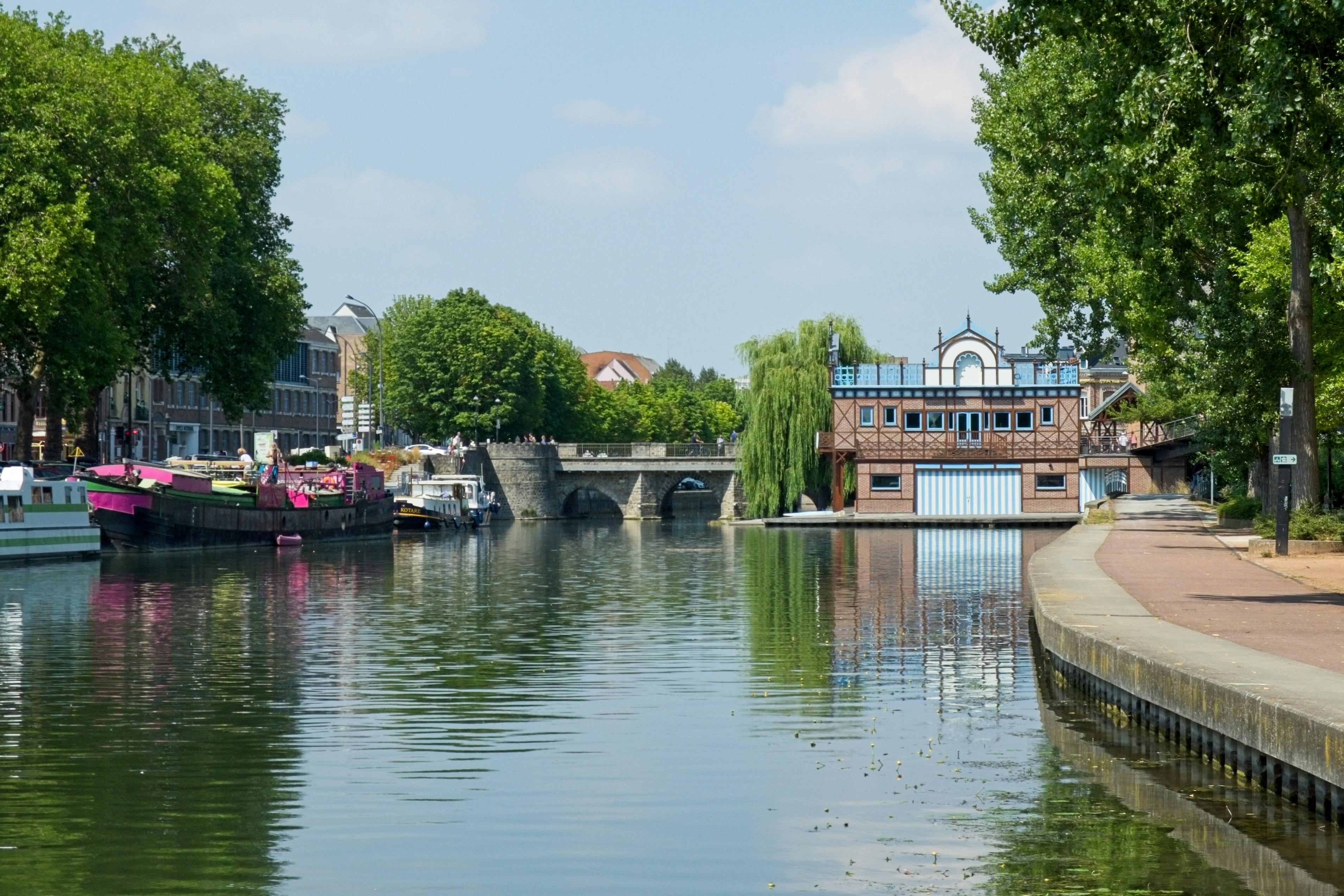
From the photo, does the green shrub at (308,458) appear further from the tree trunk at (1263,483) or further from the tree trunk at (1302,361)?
the tree trunk at (1302,361)

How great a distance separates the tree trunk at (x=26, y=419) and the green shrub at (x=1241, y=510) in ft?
117

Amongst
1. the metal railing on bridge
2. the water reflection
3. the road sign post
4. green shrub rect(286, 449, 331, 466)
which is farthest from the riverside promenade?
the metal railing on bridge

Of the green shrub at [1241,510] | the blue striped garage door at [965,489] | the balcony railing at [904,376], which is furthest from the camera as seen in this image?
the blue striped garage door at [965,489]

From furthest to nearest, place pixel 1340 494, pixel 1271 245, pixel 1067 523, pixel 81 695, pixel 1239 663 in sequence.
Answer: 1. pixel 1067 523
2. pixel 1340 494
3. pixel 1271 245
4. pixel 81 695
5. pixel 1239 663

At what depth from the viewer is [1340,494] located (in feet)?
174

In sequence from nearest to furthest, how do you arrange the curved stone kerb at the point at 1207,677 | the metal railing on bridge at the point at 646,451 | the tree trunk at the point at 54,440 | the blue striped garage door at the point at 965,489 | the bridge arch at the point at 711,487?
the curved stone kerb at the point at 1207,677, the tree trunk at the point at 54,440, the blue striped garage door at the point at 965,489, the bridge arch at the point at 711,487, the metal railing on bridge at the point at 646,451

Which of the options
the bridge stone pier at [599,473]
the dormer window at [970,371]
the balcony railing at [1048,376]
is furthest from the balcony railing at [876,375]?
the bridge stone pier at [599,473]

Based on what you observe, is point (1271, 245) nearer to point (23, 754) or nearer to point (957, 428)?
point (23, 754)

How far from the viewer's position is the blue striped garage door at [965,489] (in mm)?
92250

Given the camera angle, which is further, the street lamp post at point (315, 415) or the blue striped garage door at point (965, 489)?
the street lamp post at point (315, 415)

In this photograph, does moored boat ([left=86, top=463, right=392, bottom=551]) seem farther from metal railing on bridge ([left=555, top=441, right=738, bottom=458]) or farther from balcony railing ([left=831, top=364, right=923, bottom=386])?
metal railing on bridge ([left=555, top=441, right=738, bottom=458])

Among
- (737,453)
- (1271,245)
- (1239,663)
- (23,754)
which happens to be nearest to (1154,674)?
(1239,663)

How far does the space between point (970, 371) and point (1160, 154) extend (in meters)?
70.3

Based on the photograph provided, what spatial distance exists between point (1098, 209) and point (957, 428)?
5067 cm
